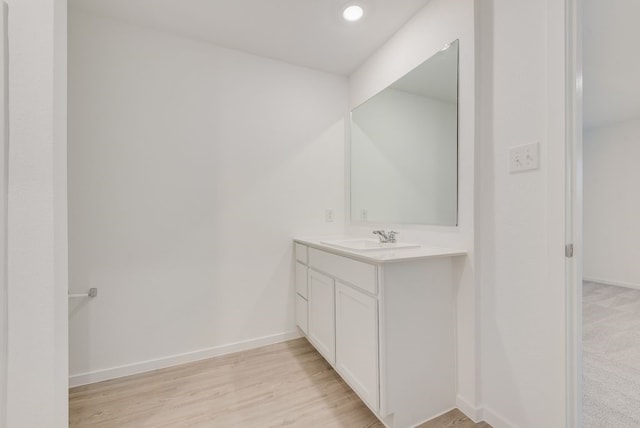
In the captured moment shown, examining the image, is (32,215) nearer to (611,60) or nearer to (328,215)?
(328,215)

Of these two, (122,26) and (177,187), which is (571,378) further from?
(122,26)

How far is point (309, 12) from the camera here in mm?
A: 1726

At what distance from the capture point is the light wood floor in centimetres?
140

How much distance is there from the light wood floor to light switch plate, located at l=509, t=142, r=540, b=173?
4.26 ft

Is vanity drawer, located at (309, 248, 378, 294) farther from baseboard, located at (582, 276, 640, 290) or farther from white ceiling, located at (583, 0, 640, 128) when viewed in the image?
baseboard, located at (582, 276, 640, 290)

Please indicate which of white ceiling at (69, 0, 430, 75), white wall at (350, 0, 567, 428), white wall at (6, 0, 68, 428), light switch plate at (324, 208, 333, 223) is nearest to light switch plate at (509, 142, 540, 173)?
white wall at (350, 0, 567, 428)

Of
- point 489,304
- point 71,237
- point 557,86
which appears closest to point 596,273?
point 489,304

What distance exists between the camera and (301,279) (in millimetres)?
2178

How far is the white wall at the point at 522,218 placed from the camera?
1.12m

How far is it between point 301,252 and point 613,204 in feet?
15.3

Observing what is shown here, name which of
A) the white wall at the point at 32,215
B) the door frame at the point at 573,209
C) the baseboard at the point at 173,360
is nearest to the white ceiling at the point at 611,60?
the door frame at the point at 573,209

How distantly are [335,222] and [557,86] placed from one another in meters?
1.74

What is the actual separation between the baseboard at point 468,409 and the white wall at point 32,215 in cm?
181

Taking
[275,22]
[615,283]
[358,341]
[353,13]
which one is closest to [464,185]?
[358,341]
